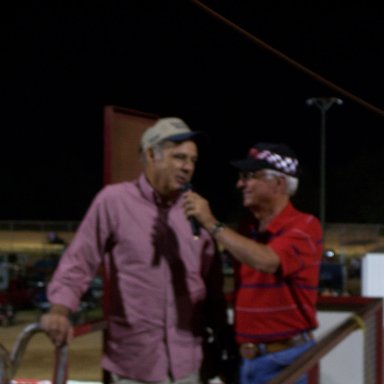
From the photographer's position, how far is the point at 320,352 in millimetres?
3410

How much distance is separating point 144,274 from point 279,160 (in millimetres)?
714

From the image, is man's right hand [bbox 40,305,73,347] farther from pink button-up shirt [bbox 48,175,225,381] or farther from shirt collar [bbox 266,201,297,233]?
shirt collar [bbox 266,201,297,233]

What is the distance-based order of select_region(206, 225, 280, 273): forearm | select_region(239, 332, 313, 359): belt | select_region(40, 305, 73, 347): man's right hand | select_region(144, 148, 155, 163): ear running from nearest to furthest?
select_region(40, 305, 73, 347): man's right hand, select_region(206, 225, 280, 273): forearm, select_region(144, 148, 155, 163): ear, select_region(239, 332, 313, 359): belt

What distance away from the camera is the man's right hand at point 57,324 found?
130 inches

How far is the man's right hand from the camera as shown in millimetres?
3314

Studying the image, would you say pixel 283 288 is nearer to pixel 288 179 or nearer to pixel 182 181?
pixel 288 179

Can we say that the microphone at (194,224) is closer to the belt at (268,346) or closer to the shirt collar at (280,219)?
the shirt collar at (280,219)

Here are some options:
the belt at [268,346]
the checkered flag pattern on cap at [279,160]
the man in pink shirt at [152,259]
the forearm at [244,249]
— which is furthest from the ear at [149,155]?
the belt at [268,346]

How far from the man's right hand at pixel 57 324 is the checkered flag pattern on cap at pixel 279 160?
100 centimetres

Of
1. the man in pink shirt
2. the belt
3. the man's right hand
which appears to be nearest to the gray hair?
the man in pink shirt

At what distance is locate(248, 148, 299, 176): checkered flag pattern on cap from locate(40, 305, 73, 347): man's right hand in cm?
100

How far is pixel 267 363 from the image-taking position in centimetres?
389

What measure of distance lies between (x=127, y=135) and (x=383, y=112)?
1197 mm

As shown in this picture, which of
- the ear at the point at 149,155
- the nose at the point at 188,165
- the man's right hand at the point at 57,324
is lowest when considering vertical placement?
the man's right hand at the point at 57,324
